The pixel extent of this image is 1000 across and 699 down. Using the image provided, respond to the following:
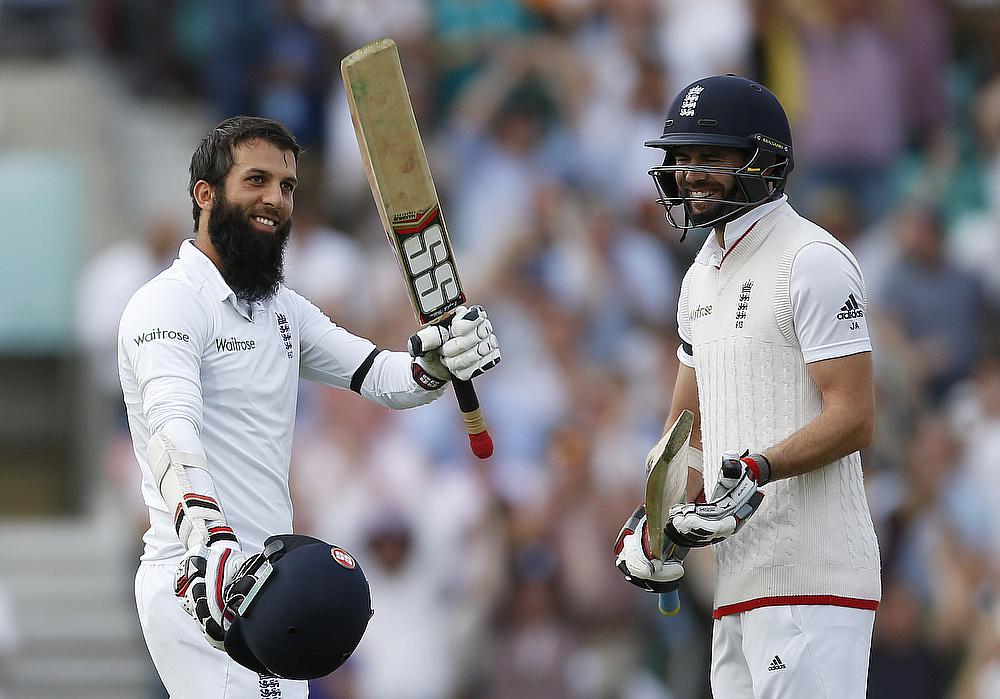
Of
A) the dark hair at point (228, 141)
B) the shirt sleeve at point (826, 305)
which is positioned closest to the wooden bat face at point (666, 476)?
the shirt sleeve at point (826, 305)

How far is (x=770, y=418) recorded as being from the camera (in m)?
5.08

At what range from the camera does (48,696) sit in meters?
10.2

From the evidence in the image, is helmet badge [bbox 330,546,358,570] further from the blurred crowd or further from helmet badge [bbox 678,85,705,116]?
the blurred crowd

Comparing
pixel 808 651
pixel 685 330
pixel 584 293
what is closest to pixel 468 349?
pixel 685 330

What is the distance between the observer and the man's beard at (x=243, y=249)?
17.2ft

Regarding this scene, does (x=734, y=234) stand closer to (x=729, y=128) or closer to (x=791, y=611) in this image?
(x=729, y=128)

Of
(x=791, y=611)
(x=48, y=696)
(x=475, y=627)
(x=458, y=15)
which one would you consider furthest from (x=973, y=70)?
(x=791, y=611)

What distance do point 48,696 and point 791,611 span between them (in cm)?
634

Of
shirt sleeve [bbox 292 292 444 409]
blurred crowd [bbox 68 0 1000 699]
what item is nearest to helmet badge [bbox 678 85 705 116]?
shirt sleeve [bbox 292 292 444 409]

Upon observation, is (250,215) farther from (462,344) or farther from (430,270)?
(462,344)

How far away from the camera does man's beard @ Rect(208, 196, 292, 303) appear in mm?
5250

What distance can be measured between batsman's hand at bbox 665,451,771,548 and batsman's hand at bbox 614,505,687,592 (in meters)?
0.33

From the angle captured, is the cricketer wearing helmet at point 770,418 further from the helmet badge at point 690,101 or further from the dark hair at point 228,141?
the dark hair at point 228,141

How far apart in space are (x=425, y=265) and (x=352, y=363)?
43 cm
